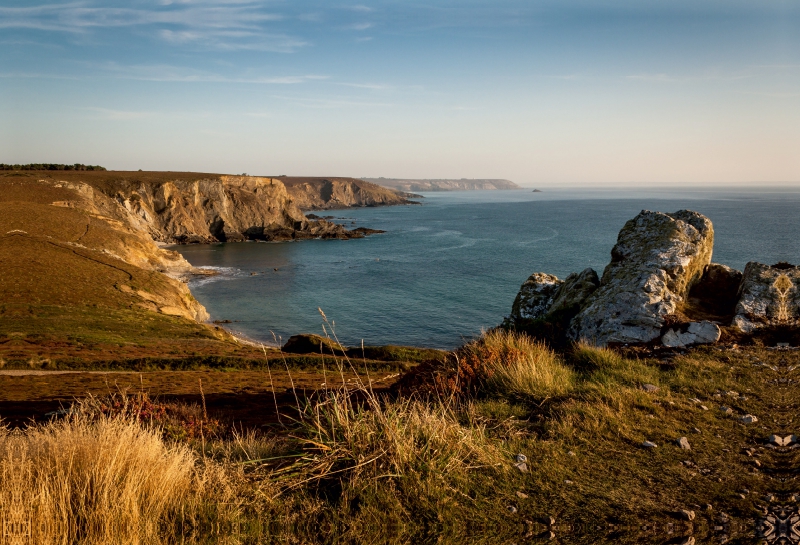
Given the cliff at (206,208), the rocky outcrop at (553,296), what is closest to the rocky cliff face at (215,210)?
the cliff at (206,208)

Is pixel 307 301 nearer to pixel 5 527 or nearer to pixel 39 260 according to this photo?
pixel 39 260

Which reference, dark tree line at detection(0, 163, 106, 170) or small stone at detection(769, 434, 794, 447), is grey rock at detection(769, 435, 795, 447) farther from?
dark tree line at detection(0, 163, 106, 170)

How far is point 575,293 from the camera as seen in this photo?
683 inches

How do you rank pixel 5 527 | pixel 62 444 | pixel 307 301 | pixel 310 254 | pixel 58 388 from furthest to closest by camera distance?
pixel 310 254 < pixel 307 301 < pixel 58 388 < pixel 62 444 < pixel 5 527

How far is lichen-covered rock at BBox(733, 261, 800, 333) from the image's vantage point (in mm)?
12758

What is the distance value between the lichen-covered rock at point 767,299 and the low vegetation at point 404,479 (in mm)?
6556

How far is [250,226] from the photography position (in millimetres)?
109938

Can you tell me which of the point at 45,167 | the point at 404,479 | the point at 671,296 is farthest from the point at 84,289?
the point at 45,167

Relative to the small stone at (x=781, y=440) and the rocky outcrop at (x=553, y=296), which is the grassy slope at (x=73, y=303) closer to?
the rocky outcrop at (x=553, y=296)

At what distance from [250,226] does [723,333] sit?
347 ft

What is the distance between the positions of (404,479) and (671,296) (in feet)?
38.8

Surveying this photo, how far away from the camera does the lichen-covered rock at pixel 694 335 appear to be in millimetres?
12102

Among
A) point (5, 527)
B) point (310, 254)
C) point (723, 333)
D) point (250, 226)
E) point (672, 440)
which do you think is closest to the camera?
point (5, 527)

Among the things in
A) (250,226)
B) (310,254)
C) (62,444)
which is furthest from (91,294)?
(250,226)
